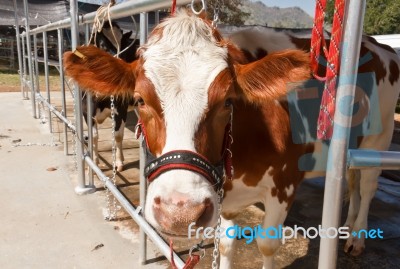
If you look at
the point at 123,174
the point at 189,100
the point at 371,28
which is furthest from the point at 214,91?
the point at 371,28

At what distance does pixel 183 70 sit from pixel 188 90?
94 mm

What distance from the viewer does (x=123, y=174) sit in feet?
14.6

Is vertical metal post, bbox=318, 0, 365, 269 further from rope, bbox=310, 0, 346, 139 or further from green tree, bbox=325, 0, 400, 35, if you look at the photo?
green tree, bbox=325, 0, 400, 35

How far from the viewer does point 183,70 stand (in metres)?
1.44

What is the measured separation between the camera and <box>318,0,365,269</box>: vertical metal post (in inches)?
34.0

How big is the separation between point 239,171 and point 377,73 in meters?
1.59

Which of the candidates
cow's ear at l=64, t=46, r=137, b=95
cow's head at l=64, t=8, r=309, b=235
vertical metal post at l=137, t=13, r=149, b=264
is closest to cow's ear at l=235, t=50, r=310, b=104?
cow's head at l=64, t=8, r=309, b=235

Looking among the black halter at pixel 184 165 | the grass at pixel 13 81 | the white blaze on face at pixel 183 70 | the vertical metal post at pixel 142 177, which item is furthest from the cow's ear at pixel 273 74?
the grass at pixel 13 81

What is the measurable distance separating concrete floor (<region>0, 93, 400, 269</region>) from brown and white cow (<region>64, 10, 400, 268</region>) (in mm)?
1078

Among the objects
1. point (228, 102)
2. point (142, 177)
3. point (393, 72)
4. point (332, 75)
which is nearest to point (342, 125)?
point (332, 75)

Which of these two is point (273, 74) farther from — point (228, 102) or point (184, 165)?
point (184, 165)

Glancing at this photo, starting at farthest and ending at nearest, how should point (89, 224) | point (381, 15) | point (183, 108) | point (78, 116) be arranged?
point (381, 15) → point (78, 116) → point (89, 224) → point (183, 108)

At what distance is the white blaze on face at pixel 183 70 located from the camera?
1.36 m

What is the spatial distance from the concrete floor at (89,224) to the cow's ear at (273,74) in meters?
1.59
